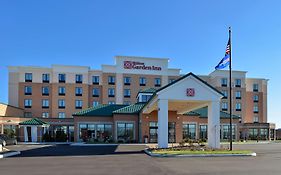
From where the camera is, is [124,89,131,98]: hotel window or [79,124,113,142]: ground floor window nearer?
[79,124,113,142]: ground floor window

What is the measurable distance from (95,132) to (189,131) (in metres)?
13.4

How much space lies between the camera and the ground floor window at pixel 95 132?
43156mm

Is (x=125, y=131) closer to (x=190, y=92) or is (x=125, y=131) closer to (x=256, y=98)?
(x=190, y=92)

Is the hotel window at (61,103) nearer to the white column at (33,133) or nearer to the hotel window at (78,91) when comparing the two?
the hotel window at (78,91)

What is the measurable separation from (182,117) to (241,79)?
3216 cm

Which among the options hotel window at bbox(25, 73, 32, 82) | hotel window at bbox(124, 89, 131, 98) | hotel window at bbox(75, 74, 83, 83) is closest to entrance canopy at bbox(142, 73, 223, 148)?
hotel window at bbox(124, 89, 131, 98)

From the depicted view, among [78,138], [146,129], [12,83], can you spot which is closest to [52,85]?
[12,83]

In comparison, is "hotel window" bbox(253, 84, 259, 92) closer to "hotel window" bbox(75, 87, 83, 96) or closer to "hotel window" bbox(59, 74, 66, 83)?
"hotel window" bbox(75, 87, 83, 96)

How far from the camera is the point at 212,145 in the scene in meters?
26.9

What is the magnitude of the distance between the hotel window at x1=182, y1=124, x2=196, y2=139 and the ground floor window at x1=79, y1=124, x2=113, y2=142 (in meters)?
10.4

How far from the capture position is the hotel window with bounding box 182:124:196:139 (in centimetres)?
4522

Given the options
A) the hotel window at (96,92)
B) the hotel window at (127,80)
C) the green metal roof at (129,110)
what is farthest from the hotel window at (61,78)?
the green metal roof at (129,110)

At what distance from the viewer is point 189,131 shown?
45.6 meters

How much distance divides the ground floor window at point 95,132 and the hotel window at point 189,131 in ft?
34.1
